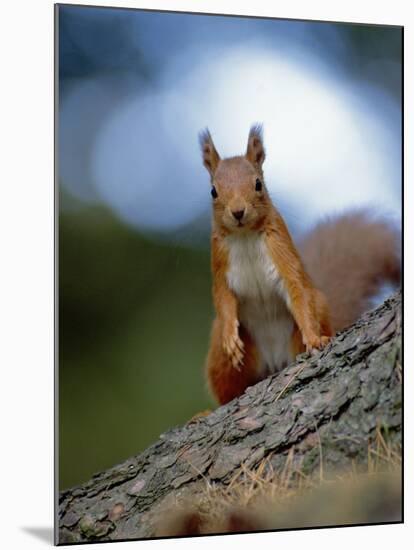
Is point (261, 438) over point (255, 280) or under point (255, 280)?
under

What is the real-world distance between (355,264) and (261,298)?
0.50m

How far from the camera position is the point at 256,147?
412cm

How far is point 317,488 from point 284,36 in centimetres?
184

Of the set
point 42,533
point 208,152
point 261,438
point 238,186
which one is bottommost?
point 42,533

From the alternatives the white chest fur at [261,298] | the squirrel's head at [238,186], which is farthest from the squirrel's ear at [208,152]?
the white chest fur at [261,298]

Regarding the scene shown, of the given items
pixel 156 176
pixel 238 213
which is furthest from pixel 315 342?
pixel 156 176

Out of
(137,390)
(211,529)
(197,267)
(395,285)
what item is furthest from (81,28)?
(211,529)

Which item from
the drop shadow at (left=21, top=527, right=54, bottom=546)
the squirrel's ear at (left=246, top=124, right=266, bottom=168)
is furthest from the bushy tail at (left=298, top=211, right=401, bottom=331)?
the drop shadow at (left=21, top=527, right=54, bottom=546)

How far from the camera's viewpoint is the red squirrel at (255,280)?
13.3 ft

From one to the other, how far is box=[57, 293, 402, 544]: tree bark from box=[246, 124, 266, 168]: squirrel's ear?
2.50ft

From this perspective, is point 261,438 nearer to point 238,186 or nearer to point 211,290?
point 211,290

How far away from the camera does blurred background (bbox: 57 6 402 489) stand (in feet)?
12.7

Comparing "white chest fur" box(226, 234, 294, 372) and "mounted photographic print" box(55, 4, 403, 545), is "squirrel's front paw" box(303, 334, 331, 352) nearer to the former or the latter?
"mounted photographic print" box(55, 4, 403, 545)
